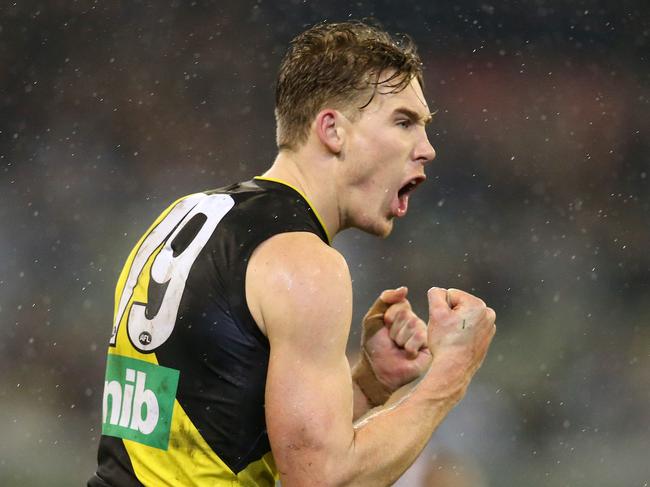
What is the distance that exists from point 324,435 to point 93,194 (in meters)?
4.75

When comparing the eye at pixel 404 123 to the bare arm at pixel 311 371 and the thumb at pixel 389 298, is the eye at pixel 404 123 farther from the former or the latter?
the bare arm at pixel 311 371

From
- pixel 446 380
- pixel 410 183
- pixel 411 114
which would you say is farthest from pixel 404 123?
pixel 446 380

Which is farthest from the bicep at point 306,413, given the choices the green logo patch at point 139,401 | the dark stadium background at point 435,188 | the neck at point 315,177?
the dark stadium background at point 435,188

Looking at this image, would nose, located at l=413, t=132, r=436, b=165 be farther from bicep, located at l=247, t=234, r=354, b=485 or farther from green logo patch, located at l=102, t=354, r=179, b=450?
→ green logo patch, located at l=102, t=354, r=179, b=450

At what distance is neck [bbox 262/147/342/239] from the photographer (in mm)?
2346

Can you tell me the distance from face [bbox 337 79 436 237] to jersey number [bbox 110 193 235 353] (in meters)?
0.39

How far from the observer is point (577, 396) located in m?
5.93

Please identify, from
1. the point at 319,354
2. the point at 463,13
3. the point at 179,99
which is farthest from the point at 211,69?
the point at 319,354

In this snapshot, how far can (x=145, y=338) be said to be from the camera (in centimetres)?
206

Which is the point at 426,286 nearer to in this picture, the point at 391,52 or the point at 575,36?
the point at 575,36

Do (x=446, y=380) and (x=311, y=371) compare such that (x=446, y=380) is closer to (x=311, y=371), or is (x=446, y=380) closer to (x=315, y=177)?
(x=311, y=371)

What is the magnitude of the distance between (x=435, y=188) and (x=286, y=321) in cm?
478

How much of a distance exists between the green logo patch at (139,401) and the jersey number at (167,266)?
0.18 ft

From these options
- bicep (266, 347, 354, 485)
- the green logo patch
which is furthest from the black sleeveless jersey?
bicep (266, 347, 354, 485)
